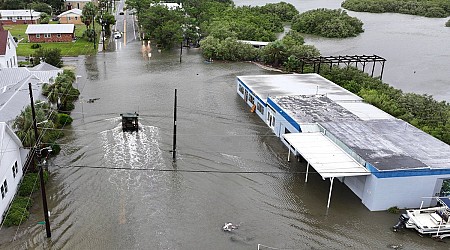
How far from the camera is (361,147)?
22297 millimetres

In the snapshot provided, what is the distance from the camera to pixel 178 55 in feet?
181

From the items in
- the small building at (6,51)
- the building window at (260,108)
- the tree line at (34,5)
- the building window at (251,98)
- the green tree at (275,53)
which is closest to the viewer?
the building window at (260,108)

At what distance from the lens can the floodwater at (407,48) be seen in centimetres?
4569

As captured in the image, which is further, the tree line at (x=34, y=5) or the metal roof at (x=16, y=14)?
the tree line at (x=34, y=5)

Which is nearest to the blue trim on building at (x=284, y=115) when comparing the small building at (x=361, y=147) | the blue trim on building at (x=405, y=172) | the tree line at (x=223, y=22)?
the small building at (x=361, y=147)

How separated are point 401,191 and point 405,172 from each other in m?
1.11

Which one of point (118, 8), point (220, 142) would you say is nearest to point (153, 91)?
point (220, 142)

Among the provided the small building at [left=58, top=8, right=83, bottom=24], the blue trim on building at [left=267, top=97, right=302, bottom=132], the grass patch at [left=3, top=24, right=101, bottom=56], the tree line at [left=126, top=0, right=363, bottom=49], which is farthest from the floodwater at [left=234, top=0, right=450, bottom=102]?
the small building at [left=58, top=8, right=83, bottom=24]

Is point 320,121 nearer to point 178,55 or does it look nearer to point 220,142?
point 220,142

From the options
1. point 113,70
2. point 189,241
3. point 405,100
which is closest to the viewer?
point 189,241

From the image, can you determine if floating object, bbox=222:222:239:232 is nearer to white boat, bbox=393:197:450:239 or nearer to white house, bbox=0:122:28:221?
white boat, bbox=393:197:450:239

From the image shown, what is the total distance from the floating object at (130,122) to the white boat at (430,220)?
59.9ft

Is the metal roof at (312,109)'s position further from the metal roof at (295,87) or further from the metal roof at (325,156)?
the metal roof at (325,156)

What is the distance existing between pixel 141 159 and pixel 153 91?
14.6 m
